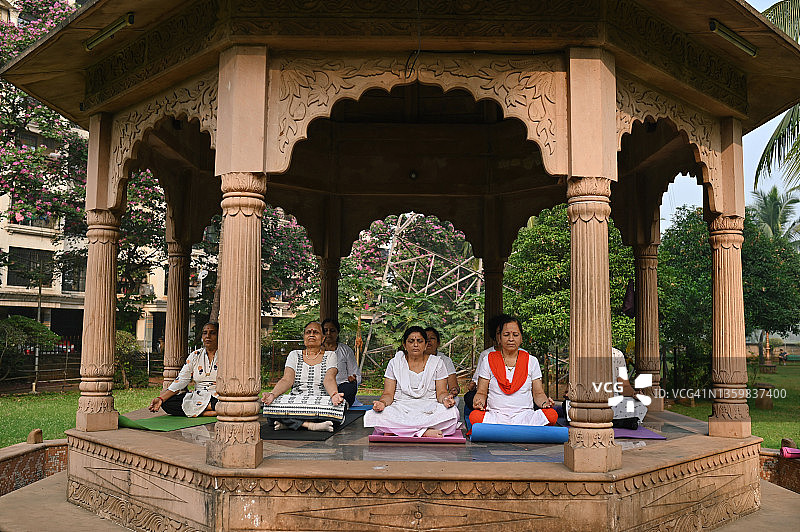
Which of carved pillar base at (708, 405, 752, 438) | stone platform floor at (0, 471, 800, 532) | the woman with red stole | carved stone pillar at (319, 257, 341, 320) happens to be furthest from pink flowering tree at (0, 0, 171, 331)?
carved pillar base at (708, 405, 752, 438)

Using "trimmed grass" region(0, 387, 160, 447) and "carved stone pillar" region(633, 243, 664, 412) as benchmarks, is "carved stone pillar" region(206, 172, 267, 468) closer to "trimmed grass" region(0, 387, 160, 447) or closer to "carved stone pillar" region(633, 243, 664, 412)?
"carved stone pillar" region(633, 243, 664, 412)

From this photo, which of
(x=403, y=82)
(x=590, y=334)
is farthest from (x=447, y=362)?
(x=403, y=82)

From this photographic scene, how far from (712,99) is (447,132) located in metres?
4.65

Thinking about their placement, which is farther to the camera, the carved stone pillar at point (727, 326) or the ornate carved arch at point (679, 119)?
the carved stone pillar at point (727, 326)

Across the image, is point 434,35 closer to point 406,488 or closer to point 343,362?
point 406,488

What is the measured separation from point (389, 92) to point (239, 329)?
2.21 metres

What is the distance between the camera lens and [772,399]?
18375 mm

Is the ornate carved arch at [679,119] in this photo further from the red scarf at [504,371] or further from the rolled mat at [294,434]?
the rolled mat at [294,434]

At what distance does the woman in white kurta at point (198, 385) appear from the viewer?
827cm

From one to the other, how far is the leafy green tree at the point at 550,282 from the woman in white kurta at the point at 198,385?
916 cm

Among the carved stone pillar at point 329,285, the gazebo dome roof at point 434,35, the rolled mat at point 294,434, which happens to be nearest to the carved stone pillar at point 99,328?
the gazebo dome roof at point 434,35

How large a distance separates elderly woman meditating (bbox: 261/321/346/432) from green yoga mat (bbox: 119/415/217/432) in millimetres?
1021

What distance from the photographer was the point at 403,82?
225 inches

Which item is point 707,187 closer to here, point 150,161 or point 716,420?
point 716,420
